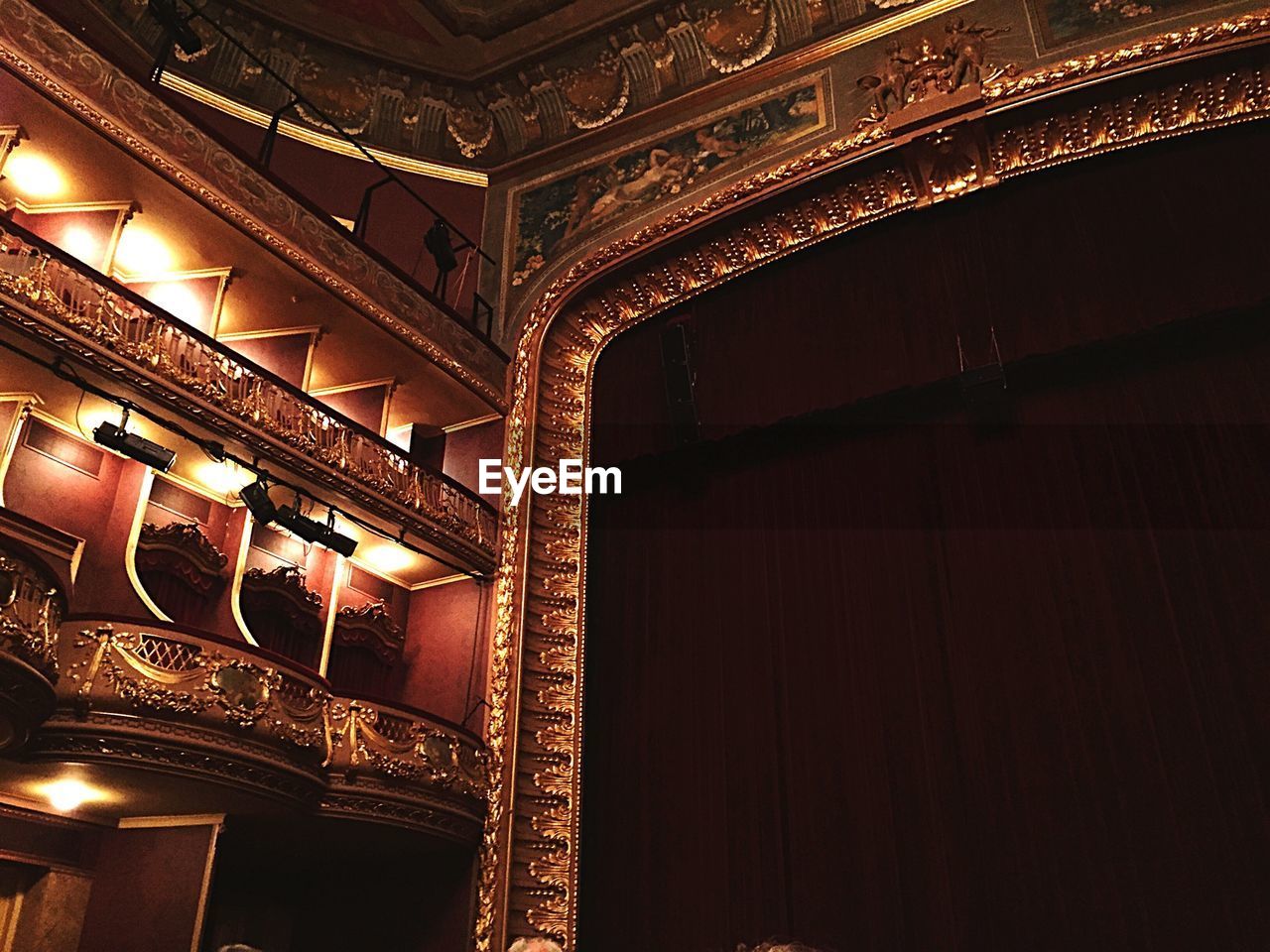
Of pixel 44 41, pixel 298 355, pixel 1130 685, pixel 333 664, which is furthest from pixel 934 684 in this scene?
pixel 44 41

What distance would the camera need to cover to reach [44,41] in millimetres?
6430

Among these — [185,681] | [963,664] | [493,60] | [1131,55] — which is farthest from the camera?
[493,60]

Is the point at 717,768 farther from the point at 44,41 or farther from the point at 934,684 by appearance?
the point at 44,41

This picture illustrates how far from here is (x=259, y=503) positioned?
682 centimetres

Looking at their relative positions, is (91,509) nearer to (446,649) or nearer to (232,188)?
(232,188)

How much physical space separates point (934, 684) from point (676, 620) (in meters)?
2.01

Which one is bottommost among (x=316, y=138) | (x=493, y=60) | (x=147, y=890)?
(x=147, y=890)

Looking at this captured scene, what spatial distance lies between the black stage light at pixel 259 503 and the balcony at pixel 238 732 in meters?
0.93

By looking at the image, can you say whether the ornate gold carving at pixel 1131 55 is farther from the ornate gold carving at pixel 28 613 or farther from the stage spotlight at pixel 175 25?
the ornate gold carving at pixel 28 613

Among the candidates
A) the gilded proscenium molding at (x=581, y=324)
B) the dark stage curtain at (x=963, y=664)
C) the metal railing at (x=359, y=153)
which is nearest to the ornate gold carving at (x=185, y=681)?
the gilded proscenium molding at (x=581, y=324)

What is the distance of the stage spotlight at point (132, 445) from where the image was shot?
20.1ft

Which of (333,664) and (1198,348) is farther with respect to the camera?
(333,664)

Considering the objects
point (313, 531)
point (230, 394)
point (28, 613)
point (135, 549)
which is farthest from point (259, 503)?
point (28, 613)

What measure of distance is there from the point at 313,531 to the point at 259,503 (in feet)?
1.53
